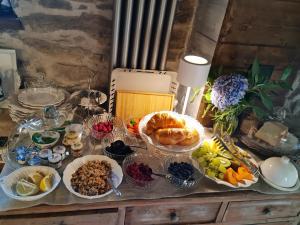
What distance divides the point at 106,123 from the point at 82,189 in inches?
13.3

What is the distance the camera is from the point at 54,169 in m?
0.94

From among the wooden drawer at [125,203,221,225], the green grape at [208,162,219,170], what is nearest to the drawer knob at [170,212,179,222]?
the wooden drawer at [125,203,221,225]

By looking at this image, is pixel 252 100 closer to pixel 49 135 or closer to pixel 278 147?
pixel 278 147

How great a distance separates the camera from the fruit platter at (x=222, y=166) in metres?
1.03

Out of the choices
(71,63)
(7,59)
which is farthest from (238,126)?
(7,59)

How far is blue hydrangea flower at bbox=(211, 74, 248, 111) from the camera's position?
3.53ft

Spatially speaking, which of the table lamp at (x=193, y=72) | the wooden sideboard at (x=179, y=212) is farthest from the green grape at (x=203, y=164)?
the table lamp at (x=193, y=72)

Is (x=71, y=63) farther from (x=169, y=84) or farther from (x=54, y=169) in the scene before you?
(x=54, y=169)

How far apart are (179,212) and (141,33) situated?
836 mm

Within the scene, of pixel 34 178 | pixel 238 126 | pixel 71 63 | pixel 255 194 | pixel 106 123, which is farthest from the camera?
pixel 71 63

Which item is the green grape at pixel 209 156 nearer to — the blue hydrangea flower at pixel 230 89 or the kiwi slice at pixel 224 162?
the kiwi slice at pixel 224 162

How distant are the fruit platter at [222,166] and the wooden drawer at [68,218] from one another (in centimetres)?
39

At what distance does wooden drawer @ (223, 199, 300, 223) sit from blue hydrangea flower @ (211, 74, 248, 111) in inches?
16.5

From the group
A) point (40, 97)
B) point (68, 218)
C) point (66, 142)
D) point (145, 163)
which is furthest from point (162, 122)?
point (40, 97)
